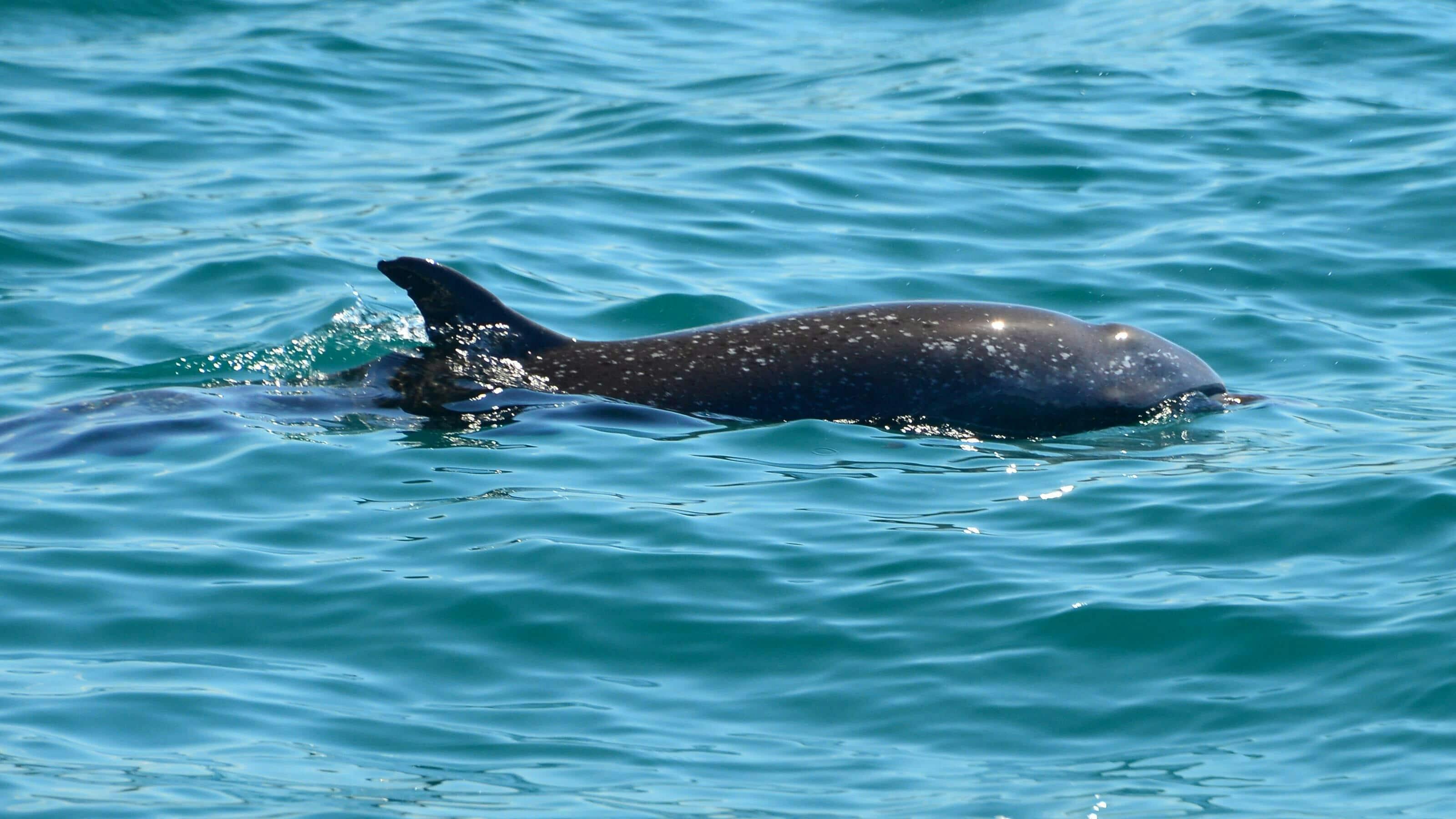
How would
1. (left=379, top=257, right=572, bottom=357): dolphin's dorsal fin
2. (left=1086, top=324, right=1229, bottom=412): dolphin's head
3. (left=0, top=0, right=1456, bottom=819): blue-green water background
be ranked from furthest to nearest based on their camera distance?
(left=1086, top=324, right=1229, bottom=412): dolphin's head → (left=379, top=257, right=572, bottom=357): dolphin's dorsal fin → (left=0, top=0, right=1456, bottom=819): blue-green water background

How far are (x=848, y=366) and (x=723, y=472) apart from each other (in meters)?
1.30

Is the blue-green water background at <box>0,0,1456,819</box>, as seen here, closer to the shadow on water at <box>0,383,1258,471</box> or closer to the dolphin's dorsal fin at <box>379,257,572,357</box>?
the shadow on water at <box>0,383,1258,471</box>

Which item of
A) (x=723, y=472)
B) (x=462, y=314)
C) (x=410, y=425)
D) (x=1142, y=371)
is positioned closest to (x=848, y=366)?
(x=723, y=472)

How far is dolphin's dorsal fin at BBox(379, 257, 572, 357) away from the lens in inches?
387

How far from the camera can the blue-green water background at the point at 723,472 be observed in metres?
5.88

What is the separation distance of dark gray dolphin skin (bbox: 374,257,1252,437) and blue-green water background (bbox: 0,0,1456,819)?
287 millimetres

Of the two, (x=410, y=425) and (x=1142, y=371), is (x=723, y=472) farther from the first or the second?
(x=1142, y=371)

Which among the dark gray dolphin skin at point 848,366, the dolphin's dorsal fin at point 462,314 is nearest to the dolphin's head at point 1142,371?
the dark gray dolphin skin at point 848,366

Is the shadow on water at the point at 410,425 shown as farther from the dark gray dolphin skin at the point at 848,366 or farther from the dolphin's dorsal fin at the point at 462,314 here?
the dolphin's dorsal fin at the point at 462,314

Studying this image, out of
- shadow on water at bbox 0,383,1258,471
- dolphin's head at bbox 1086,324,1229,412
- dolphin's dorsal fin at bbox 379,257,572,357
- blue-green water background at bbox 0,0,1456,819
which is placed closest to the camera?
blue-green water background at bbox 0,0,1456,819

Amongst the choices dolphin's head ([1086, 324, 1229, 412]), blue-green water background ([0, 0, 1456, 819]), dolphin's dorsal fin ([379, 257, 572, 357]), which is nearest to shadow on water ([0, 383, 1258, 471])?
blue-green water background ([0, 0, 1456, 819])

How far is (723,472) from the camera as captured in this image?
9031mm

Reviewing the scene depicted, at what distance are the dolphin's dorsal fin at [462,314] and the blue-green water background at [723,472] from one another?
602mm

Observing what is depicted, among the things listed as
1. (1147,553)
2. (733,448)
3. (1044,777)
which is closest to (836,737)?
(1044,777)
